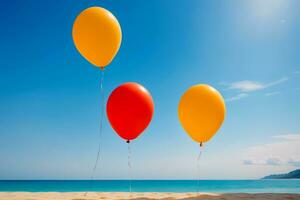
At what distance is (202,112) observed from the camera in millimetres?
7008

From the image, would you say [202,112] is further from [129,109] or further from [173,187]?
[173,187]

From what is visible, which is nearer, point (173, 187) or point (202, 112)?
point (202, 112)

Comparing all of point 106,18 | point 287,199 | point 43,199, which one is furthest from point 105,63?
point 287,199

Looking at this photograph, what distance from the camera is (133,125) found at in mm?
6441

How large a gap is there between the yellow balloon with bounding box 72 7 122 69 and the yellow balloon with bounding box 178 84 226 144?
7.51ft

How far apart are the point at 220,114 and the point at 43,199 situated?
16.6 ft

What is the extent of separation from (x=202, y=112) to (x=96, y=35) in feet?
10.3

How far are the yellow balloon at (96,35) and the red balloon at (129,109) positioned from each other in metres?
0.92

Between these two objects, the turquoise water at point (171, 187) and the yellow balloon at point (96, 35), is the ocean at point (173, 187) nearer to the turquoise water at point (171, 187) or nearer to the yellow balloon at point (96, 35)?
the turquoise water at point (171, 187)

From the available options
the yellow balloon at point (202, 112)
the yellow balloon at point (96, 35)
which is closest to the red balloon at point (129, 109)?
the yellow balloon at point (96, 35)

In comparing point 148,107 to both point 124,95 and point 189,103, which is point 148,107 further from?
point 189,103

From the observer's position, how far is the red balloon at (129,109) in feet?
20.8

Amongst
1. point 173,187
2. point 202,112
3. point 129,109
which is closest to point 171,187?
point 173,187

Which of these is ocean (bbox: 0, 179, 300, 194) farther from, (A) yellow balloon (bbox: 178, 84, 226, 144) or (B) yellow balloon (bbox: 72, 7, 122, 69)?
(B) yellow balloon (bbox: 72, 7, 122, 69)
